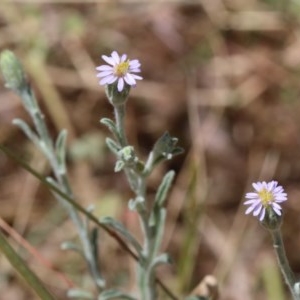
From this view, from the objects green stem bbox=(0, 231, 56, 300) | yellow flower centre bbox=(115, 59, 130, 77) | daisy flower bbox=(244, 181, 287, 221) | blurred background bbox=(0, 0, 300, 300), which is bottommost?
green stem bbox=(0, 231, 56, 300)

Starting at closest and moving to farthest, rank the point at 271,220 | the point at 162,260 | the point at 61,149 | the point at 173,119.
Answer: the point at 271,220 < the point at 162,260 < the point at 61,149 < the point at 173,119

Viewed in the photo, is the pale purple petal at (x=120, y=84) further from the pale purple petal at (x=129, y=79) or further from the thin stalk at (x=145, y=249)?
the thin stalk at (x=145, y=249)

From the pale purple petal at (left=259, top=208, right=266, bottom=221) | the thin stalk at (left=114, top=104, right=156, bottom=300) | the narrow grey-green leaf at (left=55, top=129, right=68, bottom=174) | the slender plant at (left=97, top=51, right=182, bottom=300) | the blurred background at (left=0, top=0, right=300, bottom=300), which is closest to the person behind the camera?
the pale purple petal at (left=259, top=208, right=266, bottom=221)

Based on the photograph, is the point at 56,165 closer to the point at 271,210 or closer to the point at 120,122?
the point at 120,122

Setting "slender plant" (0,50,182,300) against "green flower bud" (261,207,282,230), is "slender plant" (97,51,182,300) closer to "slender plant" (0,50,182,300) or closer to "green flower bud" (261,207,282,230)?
"slender plant" (0,50,182,300)

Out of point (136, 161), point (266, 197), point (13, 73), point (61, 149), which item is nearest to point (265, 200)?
point (266, 197)

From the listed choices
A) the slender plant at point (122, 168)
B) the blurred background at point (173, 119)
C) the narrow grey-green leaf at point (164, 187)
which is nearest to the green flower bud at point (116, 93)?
the slender plant at point (122, 168)

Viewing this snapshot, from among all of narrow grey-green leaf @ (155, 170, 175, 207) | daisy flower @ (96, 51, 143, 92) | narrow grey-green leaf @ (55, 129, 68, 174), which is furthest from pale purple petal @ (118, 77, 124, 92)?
narrow grey-green leaf @ (55, 129, 68, 174)
